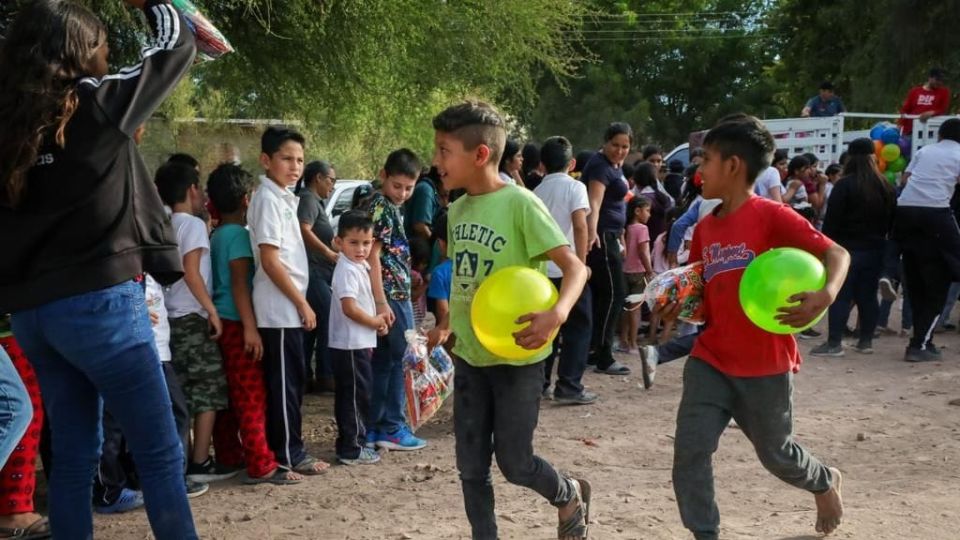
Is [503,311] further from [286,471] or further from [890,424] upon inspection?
[890,424]

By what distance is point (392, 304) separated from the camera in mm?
6477

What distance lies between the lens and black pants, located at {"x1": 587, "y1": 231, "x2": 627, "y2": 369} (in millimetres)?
8445

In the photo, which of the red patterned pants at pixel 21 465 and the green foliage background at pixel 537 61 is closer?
the red patterned pants at pixel 21 465

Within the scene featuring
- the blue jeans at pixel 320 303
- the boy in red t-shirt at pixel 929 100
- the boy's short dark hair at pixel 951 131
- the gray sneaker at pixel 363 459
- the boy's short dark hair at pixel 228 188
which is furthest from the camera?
the boy in red t-shirt at pixel 929 100

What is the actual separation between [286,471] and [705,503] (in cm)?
263

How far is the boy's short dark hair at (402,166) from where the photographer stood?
20.8 feet

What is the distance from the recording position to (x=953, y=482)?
5543 mm

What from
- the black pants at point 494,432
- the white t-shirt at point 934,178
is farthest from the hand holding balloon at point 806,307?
the white t-shirt at point 934,178

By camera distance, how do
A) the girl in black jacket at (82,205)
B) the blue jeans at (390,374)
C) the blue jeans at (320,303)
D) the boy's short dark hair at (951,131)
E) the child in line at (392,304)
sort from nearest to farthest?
the girl in black jacket at (82,205) < the child in line at (392,304) < the blue jeans at (390,374) < the blue jeans at (320,303) < the boy's short dark hair at (951,131)

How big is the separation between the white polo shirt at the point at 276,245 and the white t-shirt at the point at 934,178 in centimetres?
629

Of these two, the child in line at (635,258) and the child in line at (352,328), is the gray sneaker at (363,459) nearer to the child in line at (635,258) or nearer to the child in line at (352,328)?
the child in line at (352,328)

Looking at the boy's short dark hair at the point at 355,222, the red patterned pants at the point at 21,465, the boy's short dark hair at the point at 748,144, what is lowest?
the red patterned pants at the point at 21,465

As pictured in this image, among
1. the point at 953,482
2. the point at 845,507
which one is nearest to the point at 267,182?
the point at 845,507

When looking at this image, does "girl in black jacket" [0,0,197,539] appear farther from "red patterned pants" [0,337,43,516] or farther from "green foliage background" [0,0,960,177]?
"green foliage background" [0,0,960,177]
